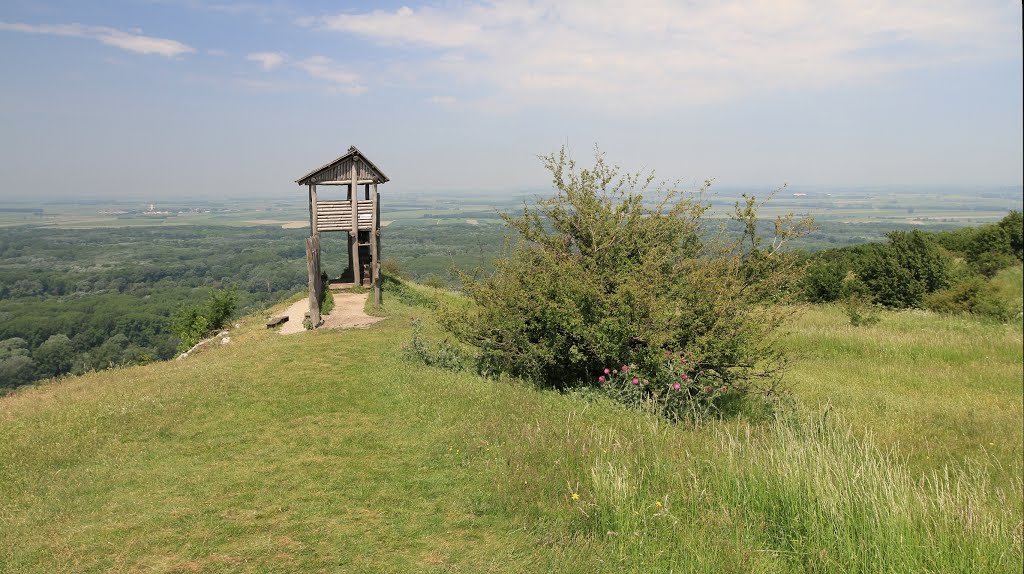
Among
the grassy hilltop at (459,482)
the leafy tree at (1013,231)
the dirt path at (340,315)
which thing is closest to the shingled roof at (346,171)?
the dirt path at (340,315)

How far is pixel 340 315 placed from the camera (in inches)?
680

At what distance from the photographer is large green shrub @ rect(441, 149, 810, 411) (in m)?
9.32

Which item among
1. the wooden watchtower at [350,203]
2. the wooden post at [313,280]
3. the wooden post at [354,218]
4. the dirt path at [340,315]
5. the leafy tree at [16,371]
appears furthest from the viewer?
the leafy tree at [16,371]

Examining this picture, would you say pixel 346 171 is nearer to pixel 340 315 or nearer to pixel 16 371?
pixel 340 315

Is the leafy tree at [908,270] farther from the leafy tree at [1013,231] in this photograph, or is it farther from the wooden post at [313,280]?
the wooden post at [313,280]

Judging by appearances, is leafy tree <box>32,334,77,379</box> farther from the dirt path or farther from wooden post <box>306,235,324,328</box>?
wooden post <box>306,235,324,328</box>

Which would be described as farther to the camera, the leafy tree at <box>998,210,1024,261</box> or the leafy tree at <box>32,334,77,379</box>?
the leafy tree at <box>32,334,77,379</box>

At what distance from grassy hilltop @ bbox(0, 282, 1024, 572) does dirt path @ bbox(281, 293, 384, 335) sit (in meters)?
4.52

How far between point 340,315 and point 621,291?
1082cm

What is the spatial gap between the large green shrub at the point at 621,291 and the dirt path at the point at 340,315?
17.8ft

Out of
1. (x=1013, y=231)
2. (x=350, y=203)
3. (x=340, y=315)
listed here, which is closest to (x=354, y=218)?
(x=350, y=203)

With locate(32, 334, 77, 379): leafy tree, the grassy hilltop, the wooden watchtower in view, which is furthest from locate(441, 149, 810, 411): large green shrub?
locate(32, 334, 77, 379): leafy tree

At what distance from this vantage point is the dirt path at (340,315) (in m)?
16.0

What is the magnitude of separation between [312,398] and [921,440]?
1059cm
